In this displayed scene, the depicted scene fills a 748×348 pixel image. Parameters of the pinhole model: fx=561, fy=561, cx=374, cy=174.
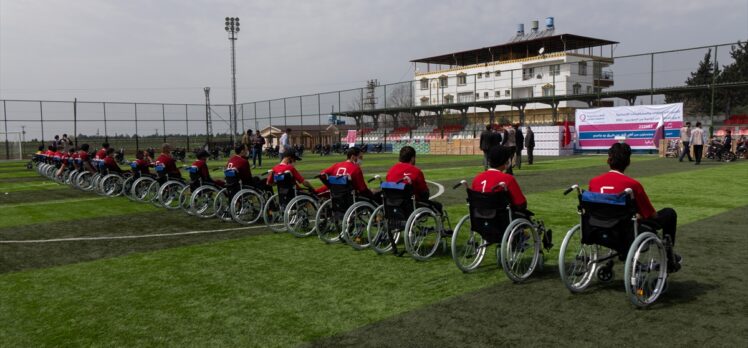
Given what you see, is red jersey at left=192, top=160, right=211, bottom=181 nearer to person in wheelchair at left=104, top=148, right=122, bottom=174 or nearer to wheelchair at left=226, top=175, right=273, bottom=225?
wheelchair at left=226, top=175, right=273, bottom=225

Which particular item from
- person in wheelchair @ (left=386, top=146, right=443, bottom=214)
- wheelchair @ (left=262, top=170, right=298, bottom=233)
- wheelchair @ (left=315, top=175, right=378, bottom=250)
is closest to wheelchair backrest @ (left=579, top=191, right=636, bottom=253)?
person in wheelchair @ (left=386, top=146, right=443, bottom=214)

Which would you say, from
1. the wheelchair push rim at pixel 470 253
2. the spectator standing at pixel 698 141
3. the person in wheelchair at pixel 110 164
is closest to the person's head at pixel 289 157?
the wheelchair push rim at pixel 470 253

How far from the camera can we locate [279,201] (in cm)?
834

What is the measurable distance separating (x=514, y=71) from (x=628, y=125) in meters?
22.4

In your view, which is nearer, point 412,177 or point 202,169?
point 412,177

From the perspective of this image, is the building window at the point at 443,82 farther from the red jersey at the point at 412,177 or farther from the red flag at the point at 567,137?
the red jersey at the point at 412,177

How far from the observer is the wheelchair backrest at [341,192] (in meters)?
6.98

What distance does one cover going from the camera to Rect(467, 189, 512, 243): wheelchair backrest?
5.14 metres

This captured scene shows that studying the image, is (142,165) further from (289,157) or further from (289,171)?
(289,171)

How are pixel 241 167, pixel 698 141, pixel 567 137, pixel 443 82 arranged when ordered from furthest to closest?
pixel 443 82 → pixel 567 137 → pixel 698 141 → pixel 241 167

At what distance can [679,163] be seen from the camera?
2042cm

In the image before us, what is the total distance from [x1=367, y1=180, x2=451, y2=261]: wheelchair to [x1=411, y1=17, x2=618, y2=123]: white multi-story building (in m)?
37.4

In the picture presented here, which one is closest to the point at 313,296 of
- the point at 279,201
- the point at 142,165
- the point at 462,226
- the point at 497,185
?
the point at 497,185

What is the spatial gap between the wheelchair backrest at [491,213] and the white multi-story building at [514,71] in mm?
38290
